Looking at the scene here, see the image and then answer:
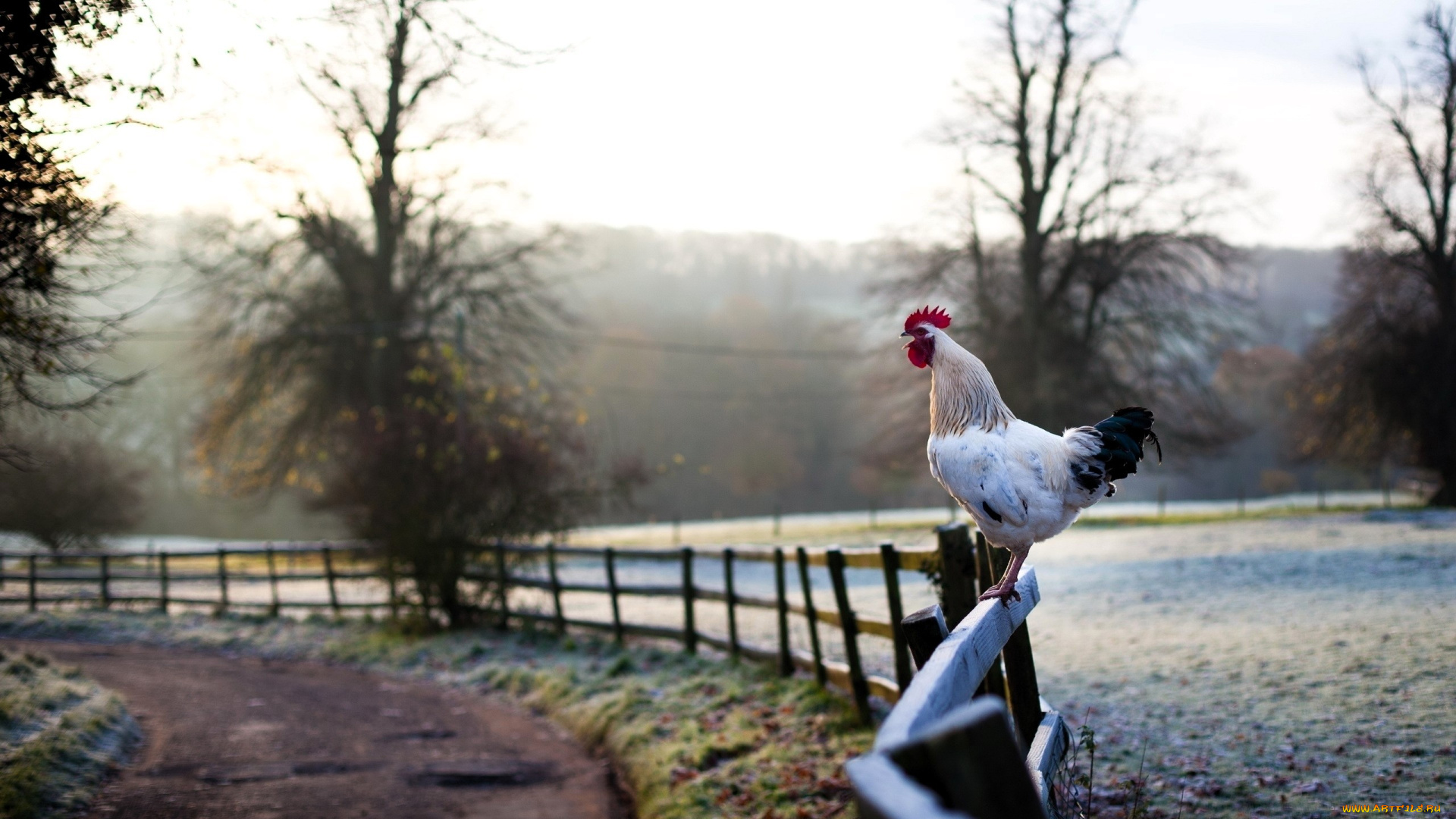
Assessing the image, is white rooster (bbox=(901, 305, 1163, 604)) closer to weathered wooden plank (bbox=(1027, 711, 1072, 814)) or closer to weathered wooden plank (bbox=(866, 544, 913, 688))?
weathered wooden plank (bbox=(1027, 711, 1072, 814))

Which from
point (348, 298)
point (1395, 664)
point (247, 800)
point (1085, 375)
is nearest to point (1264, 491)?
point (1085, 375)

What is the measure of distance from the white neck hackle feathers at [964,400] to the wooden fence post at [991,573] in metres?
0.48

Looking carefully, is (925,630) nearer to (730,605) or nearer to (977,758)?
(977,758)

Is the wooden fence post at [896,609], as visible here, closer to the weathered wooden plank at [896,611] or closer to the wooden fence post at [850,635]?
the weathered wooden plank at [896,611]

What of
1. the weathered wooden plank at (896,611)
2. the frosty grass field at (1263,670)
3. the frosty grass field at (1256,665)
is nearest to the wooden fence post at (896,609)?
the weathered wooden plank at (896,611)

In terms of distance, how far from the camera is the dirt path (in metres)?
6.89

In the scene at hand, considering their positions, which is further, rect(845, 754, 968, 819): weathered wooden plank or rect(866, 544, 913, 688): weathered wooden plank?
rect(866, 544, 913, 688): weathered wooden plank

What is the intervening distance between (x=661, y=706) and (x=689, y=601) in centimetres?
241

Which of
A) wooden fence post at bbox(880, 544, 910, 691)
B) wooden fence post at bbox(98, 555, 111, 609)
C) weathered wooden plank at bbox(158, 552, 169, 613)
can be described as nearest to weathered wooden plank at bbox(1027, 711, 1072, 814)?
wooden fence post at bbox(880, 544, 910, 691)

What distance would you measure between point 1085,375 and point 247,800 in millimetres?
22310

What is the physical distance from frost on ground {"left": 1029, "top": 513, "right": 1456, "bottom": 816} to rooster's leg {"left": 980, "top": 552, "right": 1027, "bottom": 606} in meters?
1.77

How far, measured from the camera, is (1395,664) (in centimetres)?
763

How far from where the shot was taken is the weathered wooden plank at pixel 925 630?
3158 millimetres

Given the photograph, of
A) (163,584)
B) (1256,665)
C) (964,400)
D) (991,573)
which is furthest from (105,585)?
(964,400)
